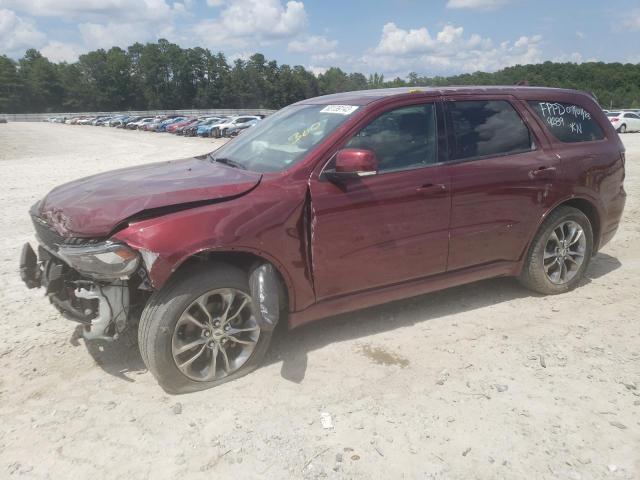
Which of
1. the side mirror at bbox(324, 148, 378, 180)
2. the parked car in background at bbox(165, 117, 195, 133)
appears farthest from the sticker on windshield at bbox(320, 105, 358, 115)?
the parked car in background at bbox(165, 117, 195, 133)

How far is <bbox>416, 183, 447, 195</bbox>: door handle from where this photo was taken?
380 centimetres

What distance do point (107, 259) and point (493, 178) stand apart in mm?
2939

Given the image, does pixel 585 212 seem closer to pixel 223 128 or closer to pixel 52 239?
pixel 52 239

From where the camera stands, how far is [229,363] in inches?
135

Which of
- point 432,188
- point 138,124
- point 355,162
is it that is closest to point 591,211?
point 432,188

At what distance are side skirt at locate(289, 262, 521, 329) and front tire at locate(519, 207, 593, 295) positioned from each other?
0.64ft

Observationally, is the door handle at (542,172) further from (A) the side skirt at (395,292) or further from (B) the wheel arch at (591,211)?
(A) the side skirt at (395,292)

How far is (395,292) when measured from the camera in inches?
154

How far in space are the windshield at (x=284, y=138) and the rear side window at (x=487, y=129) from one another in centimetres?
92

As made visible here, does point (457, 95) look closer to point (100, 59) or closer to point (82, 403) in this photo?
point (82, 403)

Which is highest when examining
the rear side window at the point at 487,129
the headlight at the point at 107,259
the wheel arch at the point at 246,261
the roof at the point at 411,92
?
the roof at the point at 411,92

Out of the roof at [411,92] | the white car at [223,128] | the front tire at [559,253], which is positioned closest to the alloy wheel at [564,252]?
the front tire at [559,253]

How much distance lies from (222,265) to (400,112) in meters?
1.77

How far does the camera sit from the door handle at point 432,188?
3803 millimetres
